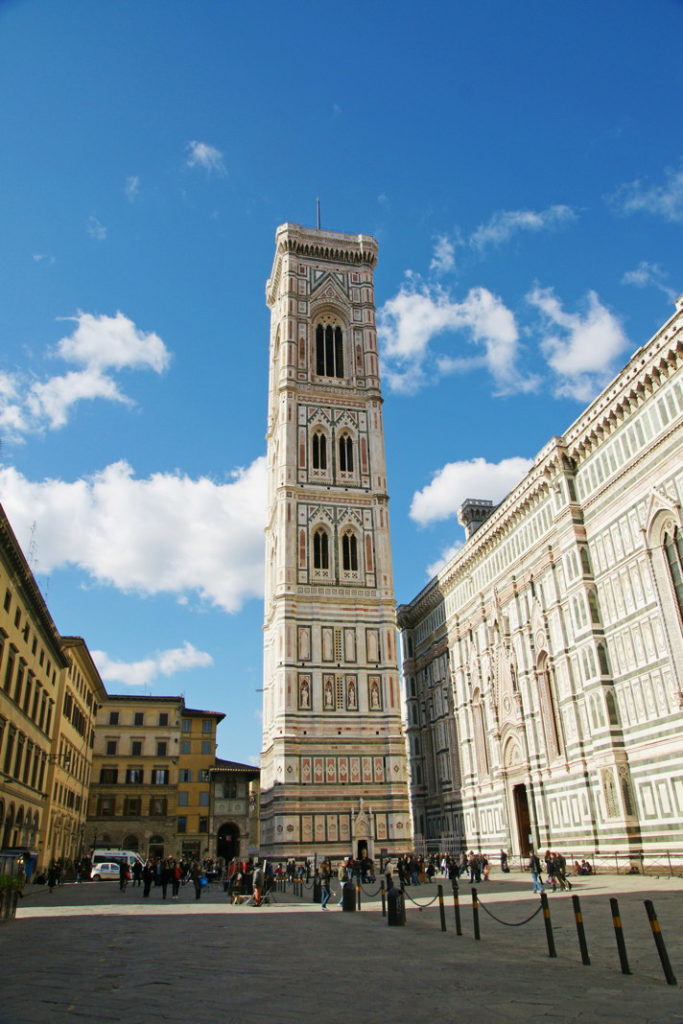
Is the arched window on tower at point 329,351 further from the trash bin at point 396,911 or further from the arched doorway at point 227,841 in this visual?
the trash bin at point 396,911

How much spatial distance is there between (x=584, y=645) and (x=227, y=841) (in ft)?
149

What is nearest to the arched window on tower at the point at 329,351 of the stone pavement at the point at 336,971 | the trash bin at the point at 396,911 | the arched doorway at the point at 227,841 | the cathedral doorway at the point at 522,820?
the cathedral doorway at the point at 522,820

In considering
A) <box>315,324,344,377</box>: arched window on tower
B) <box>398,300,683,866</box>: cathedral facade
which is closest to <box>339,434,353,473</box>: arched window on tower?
<box>315,324,344,377</box>: arched window on tower

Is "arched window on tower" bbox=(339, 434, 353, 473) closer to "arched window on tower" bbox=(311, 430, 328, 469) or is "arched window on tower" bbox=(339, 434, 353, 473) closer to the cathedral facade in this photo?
"arched window on tower" bbox=(311, 430, 328, 469)

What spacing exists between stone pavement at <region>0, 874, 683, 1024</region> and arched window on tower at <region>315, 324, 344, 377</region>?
41793mm

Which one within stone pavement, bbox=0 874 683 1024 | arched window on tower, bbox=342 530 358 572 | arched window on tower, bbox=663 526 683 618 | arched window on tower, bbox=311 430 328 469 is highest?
arched window on tower, bbox=311 430 328 469

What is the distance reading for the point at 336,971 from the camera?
34.5 ft

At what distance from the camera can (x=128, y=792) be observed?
6256cm

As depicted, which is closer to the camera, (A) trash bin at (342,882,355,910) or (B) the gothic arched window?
(A) trash bin at (342,882,355,910)

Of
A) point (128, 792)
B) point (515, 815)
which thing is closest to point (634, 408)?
point (515, 815)

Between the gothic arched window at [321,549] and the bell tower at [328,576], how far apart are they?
0.23 feet

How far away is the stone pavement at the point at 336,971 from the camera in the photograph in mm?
7727

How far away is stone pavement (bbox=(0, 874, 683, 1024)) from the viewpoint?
7.73 m

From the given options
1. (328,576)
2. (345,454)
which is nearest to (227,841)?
(328,576)
